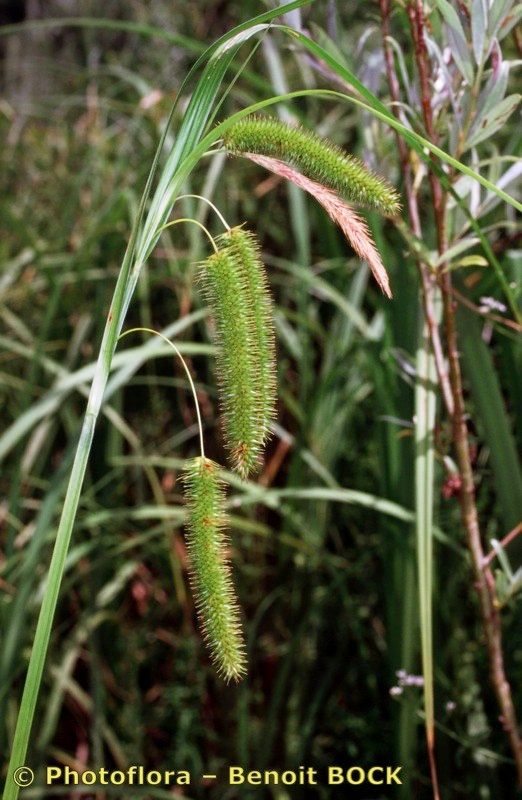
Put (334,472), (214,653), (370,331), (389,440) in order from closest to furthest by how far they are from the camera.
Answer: (214,653)
(389,440)
(370,331)
(334,472)

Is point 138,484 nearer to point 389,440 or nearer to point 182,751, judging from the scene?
point 182,751

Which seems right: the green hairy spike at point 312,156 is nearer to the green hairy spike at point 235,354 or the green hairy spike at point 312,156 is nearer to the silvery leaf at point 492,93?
the green hairy spike at point 235,354

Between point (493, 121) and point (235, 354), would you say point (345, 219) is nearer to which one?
point (235, 354)

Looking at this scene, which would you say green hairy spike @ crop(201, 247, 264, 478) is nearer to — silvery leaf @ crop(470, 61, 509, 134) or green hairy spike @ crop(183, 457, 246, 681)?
green hairy spike @ crop(183, 457, 246, 681)

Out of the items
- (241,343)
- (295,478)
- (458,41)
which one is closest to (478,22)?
(458,41)

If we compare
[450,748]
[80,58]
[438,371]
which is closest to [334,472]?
[450,748]

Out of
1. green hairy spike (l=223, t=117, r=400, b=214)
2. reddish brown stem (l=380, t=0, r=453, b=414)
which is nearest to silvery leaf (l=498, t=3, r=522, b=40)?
reddish brown stem (l=380, t=0, r=453, b=414)

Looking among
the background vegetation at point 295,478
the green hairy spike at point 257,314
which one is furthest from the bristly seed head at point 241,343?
the background vegetation at point 295,478
